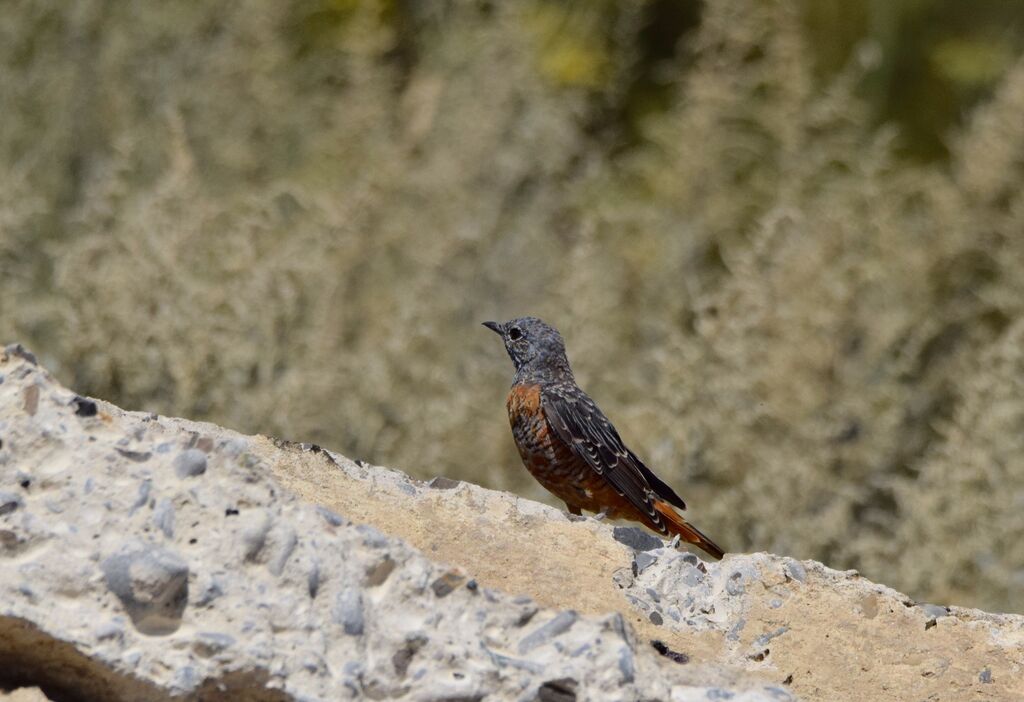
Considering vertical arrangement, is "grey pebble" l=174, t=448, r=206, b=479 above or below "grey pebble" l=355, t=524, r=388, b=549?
below

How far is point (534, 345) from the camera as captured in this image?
215 inches

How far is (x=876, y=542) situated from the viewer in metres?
5.01

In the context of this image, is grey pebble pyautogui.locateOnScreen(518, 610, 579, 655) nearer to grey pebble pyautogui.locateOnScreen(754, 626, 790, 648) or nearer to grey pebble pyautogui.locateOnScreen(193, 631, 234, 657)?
grey pebble pyautogui.locateOnScreen(193, 631, 234, 657)

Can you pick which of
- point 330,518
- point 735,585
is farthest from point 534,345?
point 330,518

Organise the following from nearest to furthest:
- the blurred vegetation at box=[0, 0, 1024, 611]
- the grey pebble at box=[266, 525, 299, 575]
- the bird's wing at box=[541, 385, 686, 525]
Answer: the grey pebble at box=[266, 525, 299, 575] → the bird's wing at box=[541, 385, 686, 525] → the blurred vegetation at box=[0, 0, 1024, 611]

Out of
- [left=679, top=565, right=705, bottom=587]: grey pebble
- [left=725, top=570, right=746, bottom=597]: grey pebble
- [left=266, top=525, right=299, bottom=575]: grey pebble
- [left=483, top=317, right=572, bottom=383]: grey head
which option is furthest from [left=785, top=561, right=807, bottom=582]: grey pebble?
[left=483, top=317, right=572, bottom=383]: grey head

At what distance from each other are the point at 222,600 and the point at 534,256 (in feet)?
13.9

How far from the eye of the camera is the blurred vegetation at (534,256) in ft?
16.5

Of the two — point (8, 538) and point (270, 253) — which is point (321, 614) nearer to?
point (8, 538)

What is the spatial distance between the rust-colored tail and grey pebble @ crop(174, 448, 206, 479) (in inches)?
94.2

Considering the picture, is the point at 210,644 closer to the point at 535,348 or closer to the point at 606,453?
the point at 606,453

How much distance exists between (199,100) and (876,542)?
3.47 meters

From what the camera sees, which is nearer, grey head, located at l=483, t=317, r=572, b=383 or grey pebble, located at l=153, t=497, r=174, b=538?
grey pebble, located at l=153, t=497, r=174, b=538

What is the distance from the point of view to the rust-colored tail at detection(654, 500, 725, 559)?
4.61 m
